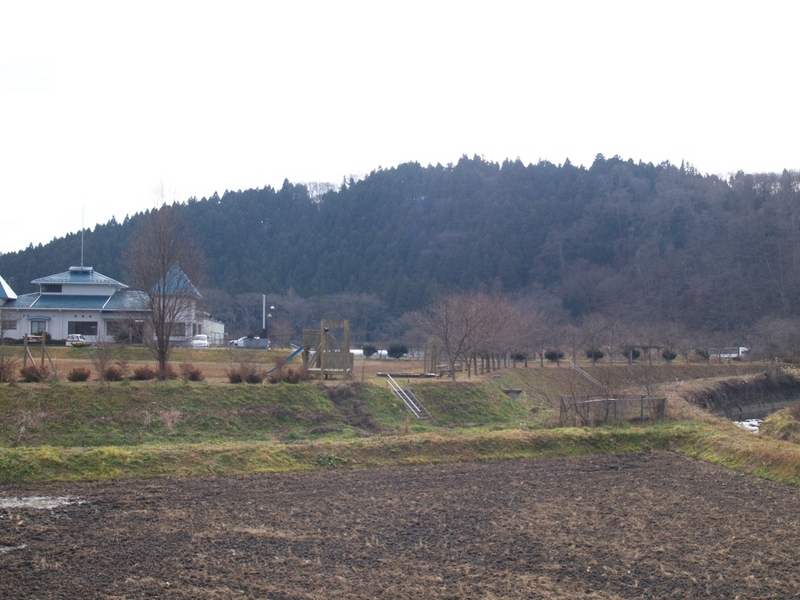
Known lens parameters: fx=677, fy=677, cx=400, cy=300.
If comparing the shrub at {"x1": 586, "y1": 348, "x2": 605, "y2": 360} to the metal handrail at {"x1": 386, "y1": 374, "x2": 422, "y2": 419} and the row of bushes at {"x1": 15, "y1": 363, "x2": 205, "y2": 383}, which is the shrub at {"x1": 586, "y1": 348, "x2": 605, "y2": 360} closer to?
the metal handrail at {"x1": 386, "y1": 374, "x2": 422, "y2": 419}

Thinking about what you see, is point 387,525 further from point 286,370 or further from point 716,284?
point 716,284

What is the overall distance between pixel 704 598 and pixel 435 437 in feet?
32.2

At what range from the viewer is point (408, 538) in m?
9.59

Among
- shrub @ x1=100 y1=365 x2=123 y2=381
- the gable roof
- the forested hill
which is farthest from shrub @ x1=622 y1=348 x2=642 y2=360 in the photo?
the gable roof

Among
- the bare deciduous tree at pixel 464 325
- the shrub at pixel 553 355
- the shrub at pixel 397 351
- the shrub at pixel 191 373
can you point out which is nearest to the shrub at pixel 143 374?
the shrub at pixel 191 373

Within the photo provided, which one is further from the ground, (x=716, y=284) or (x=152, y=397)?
(x=716, y=284)

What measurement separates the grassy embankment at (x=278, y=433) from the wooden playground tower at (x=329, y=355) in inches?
90.6

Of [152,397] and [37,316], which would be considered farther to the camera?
[37,316]

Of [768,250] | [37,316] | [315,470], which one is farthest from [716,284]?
[315,470]

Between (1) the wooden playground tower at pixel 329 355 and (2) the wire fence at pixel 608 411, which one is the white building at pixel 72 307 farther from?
(2) the wire fence at pixel 608 411

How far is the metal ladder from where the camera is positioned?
2314 centimetres

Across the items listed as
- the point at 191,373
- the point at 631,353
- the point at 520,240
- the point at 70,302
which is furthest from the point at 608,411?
the point at 520,240

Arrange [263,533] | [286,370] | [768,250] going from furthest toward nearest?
[768,250] < [286,370] < [263,533]

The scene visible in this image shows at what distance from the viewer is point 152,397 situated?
A: 1989 centimetres
